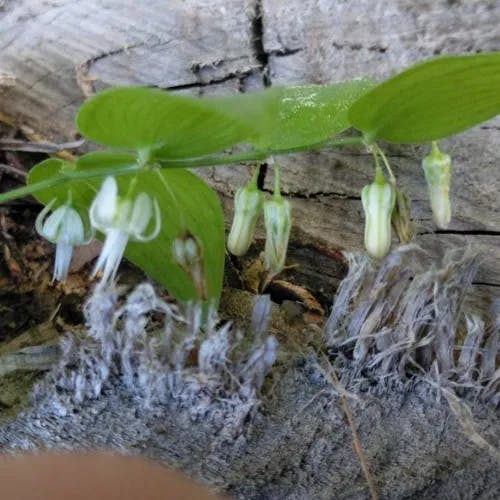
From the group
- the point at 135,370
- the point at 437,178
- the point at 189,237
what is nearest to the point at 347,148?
the point at 437,178

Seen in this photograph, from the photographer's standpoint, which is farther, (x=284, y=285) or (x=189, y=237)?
(x=284, y=285)

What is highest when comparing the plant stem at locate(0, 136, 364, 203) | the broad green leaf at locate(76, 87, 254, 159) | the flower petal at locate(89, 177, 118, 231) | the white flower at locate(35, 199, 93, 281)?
the broad green leaf at locate(76, 87, 254, 159)

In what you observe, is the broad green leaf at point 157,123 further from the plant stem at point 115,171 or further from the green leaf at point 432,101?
the green leaf at point 432,101

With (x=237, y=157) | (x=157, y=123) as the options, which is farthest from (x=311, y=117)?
(x=157, y=123)

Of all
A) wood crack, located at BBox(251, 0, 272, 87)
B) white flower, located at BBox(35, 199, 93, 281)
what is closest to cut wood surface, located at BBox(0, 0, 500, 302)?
wood crack, located at BBox(251, 0, 272, 87)

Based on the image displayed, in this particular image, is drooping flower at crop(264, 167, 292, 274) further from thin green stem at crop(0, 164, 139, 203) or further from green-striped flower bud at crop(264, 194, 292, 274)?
thin green stem at crop(0, 164, 139, 203)

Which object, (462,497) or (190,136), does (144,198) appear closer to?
(190,136)
